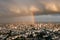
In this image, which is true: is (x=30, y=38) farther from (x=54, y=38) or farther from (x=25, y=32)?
(x=54, y=38)

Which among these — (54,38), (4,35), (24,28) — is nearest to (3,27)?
(4,35)

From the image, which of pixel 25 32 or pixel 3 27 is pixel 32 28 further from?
pixel 3 27

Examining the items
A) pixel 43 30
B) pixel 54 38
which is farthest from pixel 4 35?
pixel 54 38

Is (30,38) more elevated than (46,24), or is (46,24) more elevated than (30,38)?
(46,24)

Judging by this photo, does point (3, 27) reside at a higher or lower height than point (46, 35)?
higher

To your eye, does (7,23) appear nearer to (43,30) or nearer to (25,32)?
(25,32)
